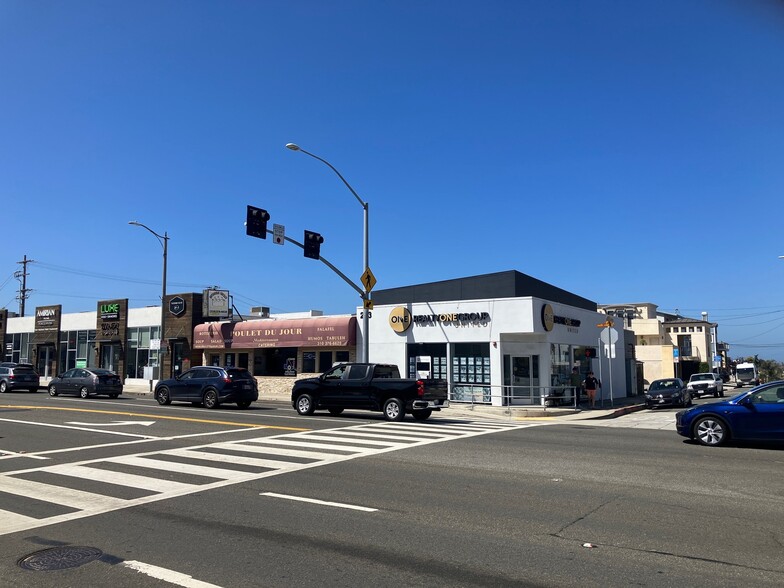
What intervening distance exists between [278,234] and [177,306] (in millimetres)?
18952

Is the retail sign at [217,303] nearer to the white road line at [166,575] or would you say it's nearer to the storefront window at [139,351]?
the storefront window at [139,351]

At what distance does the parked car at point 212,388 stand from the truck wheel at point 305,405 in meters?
3.85

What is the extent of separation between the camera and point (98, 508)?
7617 mm

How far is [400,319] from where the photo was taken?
3020 cm

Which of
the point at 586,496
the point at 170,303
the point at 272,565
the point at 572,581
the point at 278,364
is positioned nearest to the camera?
the point at 572,581

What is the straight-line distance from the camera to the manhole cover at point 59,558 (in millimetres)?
5508

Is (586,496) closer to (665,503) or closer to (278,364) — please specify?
(665,503)

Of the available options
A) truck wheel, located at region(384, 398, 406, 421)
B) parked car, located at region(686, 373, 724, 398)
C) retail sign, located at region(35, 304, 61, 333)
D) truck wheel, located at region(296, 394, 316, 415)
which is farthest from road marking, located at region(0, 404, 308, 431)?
parked car, located at region(686, 373, 724, 398)

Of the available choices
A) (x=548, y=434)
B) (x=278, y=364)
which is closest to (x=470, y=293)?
(x=278, y=364)

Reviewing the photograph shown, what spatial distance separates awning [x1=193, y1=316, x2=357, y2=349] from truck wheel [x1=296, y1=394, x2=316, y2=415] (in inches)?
429

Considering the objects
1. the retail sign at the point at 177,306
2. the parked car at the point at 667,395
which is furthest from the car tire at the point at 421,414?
the retail sign at the point at 177,306

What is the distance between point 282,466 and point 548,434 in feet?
25.5

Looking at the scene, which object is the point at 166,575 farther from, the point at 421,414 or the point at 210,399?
the point at 210,399

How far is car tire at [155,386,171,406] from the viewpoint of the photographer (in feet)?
81.3
